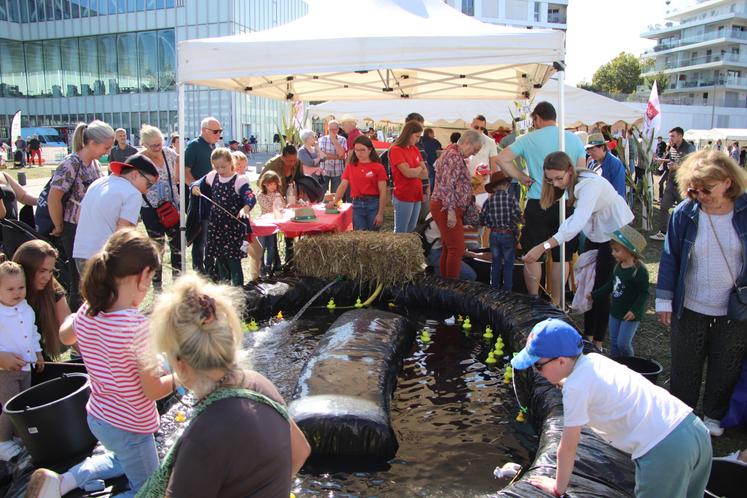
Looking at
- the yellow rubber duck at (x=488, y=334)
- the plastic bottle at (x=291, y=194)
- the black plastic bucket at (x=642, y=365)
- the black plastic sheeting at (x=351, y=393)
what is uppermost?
the plastic bottle at (x=291, y=194)

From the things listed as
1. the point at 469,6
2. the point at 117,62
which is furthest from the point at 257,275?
the point at 469,6

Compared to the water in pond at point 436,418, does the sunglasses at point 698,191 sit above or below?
above

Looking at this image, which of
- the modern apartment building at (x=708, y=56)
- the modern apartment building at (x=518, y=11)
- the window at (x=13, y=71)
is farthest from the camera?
the modern apartment building at (x=708, y=56)

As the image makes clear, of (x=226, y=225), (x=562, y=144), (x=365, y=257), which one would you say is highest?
(x=562, y=144)

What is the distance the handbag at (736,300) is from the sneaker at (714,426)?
29.6 inches

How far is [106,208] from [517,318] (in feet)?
11.7

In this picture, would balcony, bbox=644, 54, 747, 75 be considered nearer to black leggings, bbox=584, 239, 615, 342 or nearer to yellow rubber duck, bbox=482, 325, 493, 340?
black leggings, bbox=584, 239, 615, 342

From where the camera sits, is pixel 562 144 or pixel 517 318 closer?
pixel 517 318

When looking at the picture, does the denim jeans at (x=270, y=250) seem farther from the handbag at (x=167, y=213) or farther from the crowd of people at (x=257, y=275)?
the handbag at (x=167, y=213)

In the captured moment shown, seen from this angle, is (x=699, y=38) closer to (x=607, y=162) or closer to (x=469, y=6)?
(x=469, y=6)

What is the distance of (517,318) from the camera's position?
5160mm

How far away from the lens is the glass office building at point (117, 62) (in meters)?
44.6

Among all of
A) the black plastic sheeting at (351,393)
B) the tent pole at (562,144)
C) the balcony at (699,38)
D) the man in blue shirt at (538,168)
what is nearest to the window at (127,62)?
the man in blue shirt at (538,168)

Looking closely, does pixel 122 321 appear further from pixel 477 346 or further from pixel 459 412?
pixel 477 346
